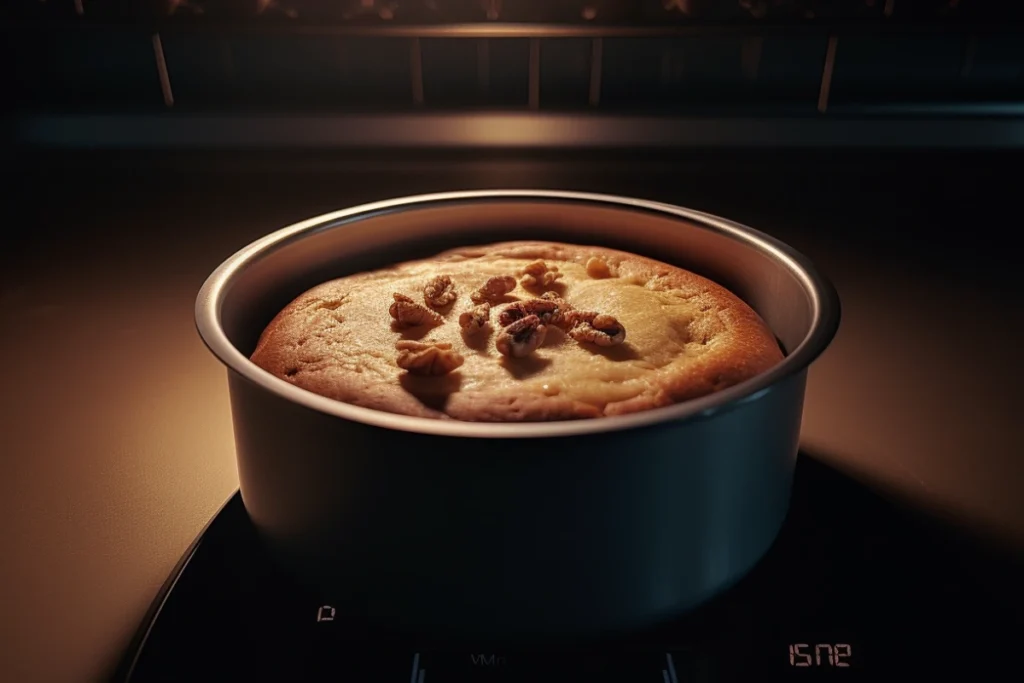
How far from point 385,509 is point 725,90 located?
5.86 ft

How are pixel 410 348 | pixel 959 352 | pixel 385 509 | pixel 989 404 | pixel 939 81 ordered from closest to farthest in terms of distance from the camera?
pixel 385 509 → pixel 410 348 → pixel 989 404 → pixel 959 352 → pixel 939 81

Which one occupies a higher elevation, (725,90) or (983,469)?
(725,90)

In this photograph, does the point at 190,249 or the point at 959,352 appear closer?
the point at 959,352

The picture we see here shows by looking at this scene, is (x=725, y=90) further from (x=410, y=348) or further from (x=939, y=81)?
(x=410, y=348)

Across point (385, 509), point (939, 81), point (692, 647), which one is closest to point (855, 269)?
point (939, 81)

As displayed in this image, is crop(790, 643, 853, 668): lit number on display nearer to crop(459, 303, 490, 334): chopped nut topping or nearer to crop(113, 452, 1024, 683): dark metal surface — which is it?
crop(113, 452, 1024, 683): dark metal surface

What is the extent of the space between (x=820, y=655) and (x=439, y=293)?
579 mm

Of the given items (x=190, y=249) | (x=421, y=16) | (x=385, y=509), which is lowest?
(x=190, y=249)

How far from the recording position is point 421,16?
2012mm

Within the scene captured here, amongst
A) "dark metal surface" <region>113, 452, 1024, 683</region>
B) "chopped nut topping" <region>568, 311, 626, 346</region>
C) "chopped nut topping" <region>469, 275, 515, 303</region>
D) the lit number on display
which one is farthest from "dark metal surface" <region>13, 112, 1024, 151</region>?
the lit number on display

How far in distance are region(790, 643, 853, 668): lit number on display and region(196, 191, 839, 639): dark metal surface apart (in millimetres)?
84

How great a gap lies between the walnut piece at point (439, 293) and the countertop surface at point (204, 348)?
33 centimetres

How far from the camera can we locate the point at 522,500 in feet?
2.19

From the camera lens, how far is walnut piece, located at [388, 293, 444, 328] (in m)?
1.00
